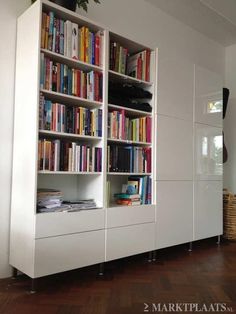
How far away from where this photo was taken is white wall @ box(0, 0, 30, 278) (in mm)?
2332

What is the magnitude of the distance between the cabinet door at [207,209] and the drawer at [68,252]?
1.36 meters

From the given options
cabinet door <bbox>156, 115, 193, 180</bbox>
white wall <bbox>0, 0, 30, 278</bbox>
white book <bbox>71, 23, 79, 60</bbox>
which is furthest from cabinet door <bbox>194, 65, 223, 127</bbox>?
white wall <bbox>0, 0, 30, 278</bbox>

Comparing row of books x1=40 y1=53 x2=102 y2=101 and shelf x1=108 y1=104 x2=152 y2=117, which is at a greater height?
row of books x1=40 y1=53 x2=102 y2=101

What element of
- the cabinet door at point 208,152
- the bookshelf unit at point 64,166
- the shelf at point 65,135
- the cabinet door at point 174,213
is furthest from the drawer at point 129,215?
the cabinet door at point 208,152

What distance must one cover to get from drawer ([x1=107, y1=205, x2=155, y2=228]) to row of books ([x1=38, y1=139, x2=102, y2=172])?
0.41 meters

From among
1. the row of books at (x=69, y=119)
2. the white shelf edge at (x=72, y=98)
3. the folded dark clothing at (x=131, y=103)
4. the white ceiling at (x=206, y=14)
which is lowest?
the row of books at (x=69, y=119)

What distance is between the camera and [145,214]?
109 inches

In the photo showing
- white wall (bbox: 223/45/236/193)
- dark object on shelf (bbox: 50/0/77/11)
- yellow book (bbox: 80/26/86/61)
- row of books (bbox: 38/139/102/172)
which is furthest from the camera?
white wall (bbox: 223/45/236/193)

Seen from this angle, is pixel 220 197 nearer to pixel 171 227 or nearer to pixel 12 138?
pixel 171 227

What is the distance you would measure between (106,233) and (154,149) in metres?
0.97

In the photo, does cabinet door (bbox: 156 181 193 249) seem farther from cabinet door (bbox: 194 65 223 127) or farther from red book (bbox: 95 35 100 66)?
red book (bbox: 95 35 100 66)

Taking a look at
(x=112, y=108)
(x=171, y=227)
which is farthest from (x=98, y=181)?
(x=171, y=227)

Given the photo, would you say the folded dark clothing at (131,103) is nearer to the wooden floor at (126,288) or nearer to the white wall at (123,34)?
the white wall at (123,34)

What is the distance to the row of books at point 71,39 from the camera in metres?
2.23
